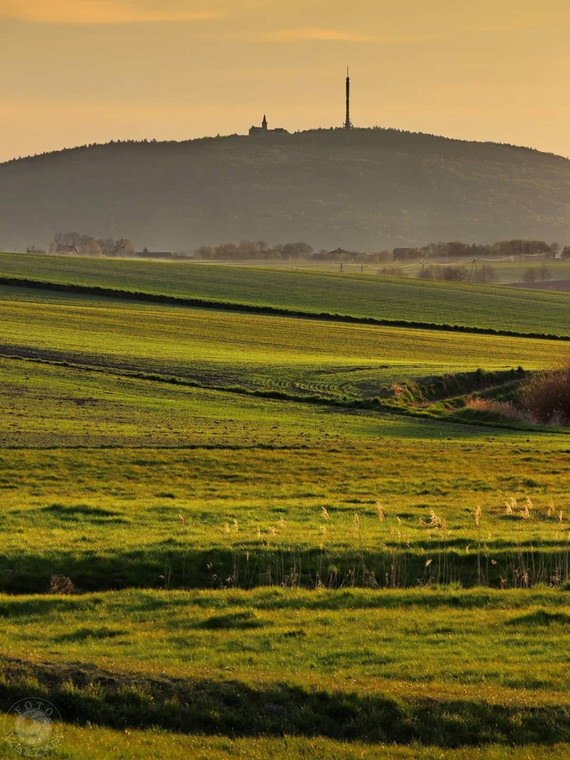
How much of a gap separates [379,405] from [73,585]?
33.9 meters

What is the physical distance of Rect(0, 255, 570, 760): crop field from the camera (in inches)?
513

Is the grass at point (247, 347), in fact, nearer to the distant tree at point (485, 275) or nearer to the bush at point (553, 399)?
the bush at point (553, 399)

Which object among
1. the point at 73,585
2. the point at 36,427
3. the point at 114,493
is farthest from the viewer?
the point at 36,427

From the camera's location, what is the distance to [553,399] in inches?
2186

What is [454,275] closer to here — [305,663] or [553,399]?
[553,399]

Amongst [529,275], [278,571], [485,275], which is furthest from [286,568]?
[529,275]

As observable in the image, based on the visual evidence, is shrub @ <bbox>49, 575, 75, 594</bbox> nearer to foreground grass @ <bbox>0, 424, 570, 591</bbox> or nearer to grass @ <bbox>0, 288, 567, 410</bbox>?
foreground grass @ <bbox>0, 424, 570, 591</bbox>

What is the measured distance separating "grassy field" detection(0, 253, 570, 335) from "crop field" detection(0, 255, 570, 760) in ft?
157

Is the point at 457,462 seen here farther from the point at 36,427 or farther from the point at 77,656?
the point at 77,656

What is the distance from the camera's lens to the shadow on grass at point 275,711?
12820 millimetres

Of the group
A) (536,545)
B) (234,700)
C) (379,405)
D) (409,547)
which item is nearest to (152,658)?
(234,700)

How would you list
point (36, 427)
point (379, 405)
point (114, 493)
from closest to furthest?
point (114, 493), point (36, 427), point (379, 405)

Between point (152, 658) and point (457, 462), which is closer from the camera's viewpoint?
point (152, 658)

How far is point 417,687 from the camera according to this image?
13.8 meters
